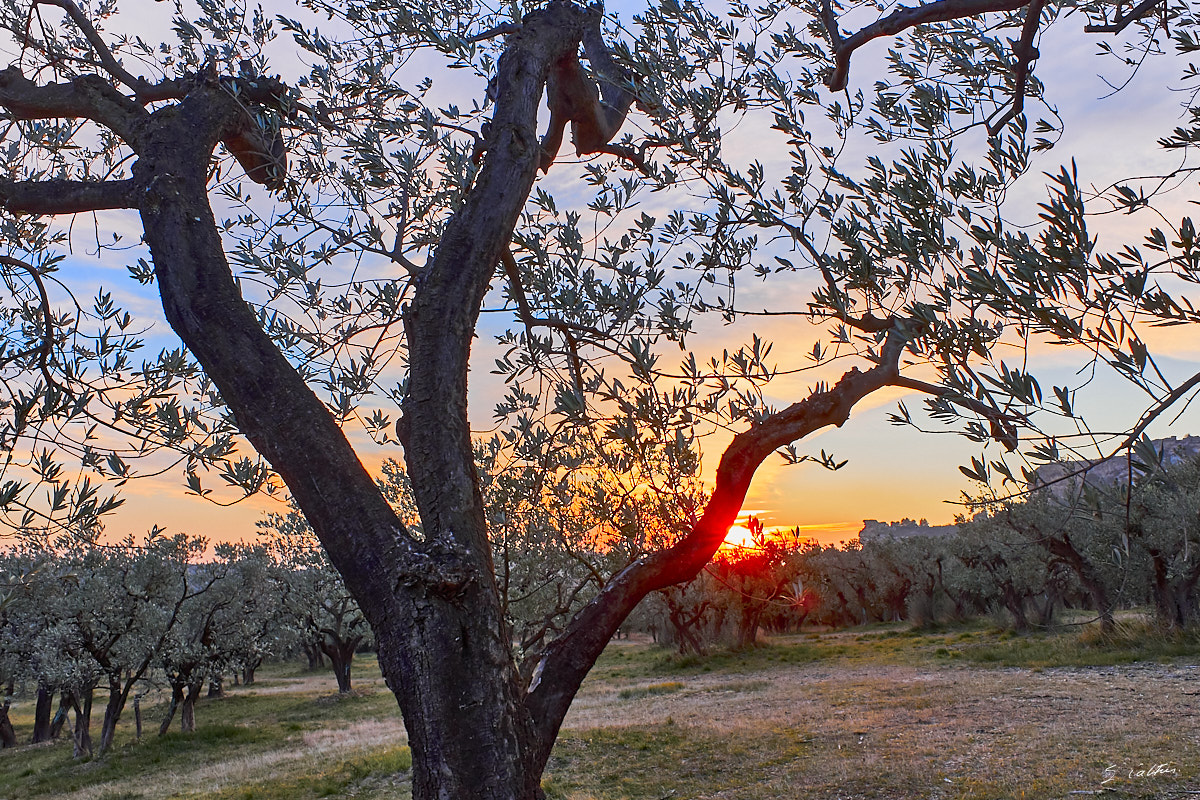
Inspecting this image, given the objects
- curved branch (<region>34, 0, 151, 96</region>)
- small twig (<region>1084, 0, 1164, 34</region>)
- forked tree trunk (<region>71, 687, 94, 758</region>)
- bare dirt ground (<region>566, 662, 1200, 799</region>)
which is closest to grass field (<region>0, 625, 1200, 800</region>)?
bare dirt ground (<region>566, 662, 1200, 799</region>)

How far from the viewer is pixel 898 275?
4328 millimetres

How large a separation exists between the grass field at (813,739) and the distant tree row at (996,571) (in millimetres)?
2774

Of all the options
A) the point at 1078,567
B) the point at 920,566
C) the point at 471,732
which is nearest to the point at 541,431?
the point at 471,732

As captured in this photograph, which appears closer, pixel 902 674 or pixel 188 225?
pixel 188 225

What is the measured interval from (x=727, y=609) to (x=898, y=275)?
154 ft

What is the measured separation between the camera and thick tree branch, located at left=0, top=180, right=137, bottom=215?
15.7ft

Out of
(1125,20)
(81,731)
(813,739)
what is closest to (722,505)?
(1125,20)

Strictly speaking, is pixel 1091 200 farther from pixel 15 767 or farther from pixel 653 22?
pixel 15 767

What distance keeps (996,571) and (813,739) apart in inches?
1166

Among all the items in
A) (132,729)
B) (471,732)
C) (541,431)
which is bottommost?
(132,729)

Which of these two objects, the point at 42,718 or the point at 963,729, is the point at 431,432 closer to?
the point at 963,729

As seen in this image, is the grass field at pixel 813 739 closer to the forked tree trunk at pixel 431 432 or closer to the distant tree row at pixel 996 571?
the distant tree row at pixel 996 571

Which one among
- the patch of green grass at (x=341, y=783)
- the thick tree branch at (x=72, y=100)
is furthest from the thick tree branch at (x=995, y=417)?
the patch of green grass at (x=341, y=783)

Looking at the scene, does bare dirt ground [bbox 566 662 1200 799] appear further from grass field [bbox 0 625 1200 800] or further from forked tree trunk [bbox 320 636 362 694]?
forked tree trunk [bbox 320 636 362 694]
